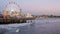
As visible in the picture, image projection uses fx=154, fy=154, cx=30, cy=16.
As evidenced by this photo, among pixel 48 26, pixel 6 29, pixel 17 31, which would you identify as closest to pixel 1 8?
pixel 6 29

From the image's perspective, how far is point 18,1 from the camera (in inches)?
121

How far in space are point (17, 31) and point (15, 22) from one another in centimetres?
31

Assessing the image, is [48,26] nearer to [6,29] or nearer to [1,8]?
[6,29]

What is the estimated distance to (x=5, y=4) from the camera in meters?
2.96

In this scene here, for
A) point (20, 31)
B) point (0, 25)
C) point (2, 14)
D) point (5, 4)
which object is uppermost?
point (5, 4)

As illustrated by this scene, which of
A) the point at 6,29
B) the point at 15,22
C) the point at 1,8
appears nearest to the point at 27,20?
the point at 15,22

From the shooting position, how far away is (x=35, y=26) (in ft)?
11.8

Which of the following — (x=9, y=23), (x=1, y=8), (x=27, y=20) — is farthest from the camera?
(x=27, y=20)

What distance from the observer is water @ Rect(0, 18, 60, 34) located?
10.9 ft

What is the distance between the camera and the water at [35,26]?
130 inches

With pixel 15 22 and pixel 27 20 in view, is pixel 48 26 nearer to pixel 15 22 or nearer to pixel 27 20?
pixel 27 20

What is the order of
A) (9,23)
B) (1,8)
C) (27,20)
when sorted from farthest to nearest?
(27,20) < (9,23) < (1,8)

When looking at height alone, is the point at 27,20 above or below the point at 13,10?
below

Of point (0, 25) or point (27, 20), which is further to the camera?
point (27, 20)
